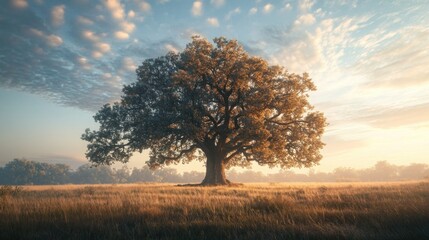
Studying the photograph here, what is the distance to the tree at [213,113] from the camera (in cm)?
3109

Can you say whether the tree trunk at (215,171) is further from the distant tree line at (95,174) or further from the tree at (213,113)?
the distant tree line at (95,174)

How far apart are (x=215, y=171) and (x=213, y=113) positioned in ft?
22.1

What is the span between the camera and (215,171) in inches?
1385

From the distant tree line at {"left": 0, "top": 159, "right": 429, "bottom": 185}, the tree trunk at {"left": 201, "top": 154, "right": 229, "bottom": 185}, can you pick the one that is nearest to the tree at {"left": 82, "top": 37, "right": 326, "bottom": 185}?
the tree trunk at {"left": 201, "top": 154, "right": 229, "bottom": 185}

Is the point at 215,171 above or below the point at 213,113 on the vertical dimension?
below

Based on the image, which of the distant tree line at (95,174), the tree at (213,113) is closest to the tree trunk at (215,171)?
the tree at (213,113)

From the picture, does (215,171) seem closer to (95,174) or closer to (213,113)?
(213,113)

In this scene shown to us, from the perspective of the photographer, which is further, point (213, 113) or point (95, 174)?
point (95, 174)

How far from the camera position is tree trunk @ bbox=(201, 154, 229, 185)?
34875 millimetres

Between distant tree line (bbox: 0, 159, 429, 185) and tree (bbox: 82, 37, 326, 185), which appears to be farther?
distant tree line (bbox: 0, 159, 429, 185)

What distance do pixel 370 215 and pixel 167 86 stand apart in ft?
90.2

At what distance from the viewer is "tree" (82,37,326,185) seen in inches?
1224

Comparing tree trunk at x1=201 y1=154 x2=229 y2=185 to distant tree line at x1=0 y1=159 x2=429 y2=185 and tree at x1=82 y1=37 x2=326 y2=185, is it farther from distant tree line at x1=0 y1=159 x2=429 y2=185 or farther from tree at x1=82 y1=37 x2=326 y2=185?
distant tree line at x1=0 y1=159 x2=429 y2=185

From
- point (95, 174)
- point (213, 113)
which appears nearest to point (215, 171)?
point (213, 113)
